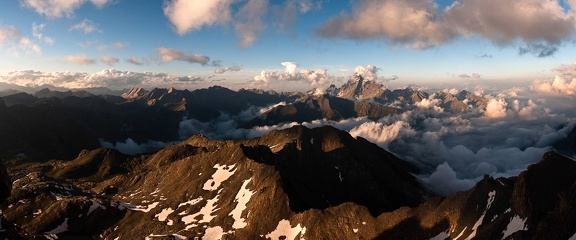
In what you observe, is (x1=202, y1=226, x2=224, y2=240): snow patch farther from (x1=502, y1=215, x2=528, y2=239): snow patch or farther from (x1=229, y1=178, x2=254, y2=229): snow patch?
(x1=502, y1=215, x2=528, y2=239): snow patch

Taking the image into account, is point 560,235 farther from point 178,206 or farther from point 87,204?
point 87,204

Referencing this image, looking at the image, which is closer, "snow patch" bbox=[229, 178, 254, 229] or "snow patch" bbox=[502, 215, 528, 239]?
"snow patch" bbox=[502, 215, 528, 239]

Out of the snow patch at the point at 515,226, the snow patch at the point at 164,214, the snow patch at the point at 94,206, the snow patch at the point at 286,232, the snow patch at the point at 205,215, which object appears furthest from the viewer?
the snow patch at the point at 94,206

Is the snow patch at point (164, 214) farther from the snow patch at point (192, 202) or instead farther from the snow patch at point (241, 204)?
the snow patch at point (241, 204)

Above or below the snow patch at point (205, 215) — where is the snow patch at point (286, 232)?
above

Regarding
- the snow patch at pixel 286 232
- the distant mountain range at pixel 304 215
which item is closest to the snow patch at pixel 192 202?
the distant mountain range at pixel 304 215

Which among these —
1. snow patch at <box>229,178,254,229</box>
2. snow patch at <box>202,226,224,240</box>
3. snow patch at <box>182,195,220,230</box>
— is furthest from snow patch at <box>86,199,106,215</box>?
snow patch at <box>229,178,254,229</box>

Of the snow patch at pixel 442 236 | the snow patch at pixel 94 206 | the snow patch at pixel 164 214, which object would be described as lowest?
the snow patch at pixel 164 214

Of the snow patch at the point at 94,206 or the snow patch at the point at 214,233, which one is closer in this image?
the snow patch at the point at 214,233
